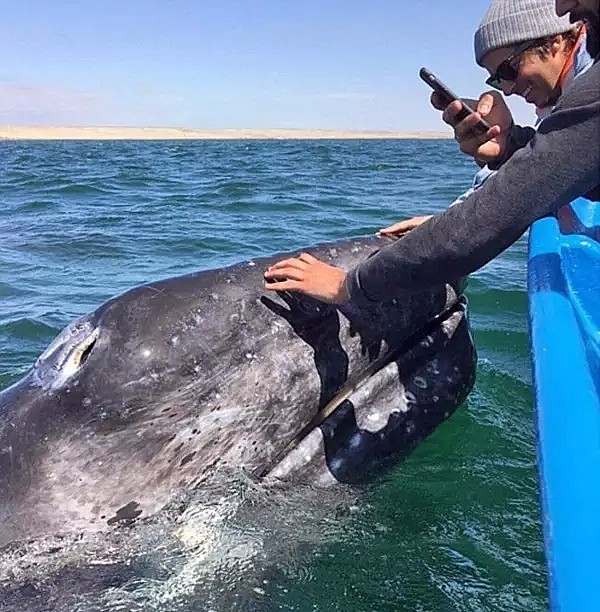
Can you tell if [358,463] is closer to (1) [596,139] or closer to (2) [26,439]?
(2) [26,439]

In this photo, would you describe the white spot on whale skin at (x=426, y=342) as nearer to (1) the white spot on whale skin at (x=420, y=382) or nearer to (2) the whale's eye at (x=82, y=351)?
(1) the white spot on whale skin at (x=420, y=382)

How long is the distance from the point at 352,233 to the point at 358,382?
9916mm

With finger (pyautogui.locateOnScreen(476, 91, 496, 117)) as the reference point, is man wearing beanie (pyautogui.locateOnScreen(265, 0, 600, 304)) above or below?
below

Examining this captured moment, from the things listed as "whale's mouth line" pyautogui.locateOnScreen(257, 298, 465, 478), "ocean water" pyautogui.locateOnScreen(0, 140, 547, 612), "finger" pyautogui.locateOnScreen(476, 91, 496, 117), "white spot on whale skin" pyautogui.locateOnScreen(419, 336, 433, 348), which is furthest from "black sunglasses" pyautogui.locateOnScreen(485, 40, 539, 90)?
"ocean water" pyautogui.locateOnScreen(0, 140, 547, 612)

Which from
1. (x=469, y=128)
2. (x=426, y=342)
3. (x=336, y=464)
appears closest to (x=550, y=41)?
(x=469, y=128)

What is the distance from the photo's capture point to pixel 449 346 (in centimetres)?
379

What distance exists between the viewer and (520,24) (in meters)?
4.12

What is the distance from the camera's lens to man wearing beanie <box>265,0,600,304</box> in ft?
7.94

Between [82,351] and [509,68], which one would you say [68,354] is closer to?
[82,351]

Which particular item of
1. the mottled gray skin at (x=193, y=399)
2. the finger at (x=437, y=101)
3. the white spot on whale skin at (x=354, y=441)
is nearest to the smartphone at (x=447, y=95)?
the finger at (x=437, y=101)

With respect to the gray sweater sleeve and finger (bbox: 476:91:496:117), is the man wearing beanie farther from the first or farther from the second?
finger (bbox: 476:91:496:117)

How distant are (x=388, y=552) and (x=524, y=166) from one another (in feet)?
6.19

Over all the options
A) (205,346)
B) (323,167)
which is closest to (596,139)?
(205,346)

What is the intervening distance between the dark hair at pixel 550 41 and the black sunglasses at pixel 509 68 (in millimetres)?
16
